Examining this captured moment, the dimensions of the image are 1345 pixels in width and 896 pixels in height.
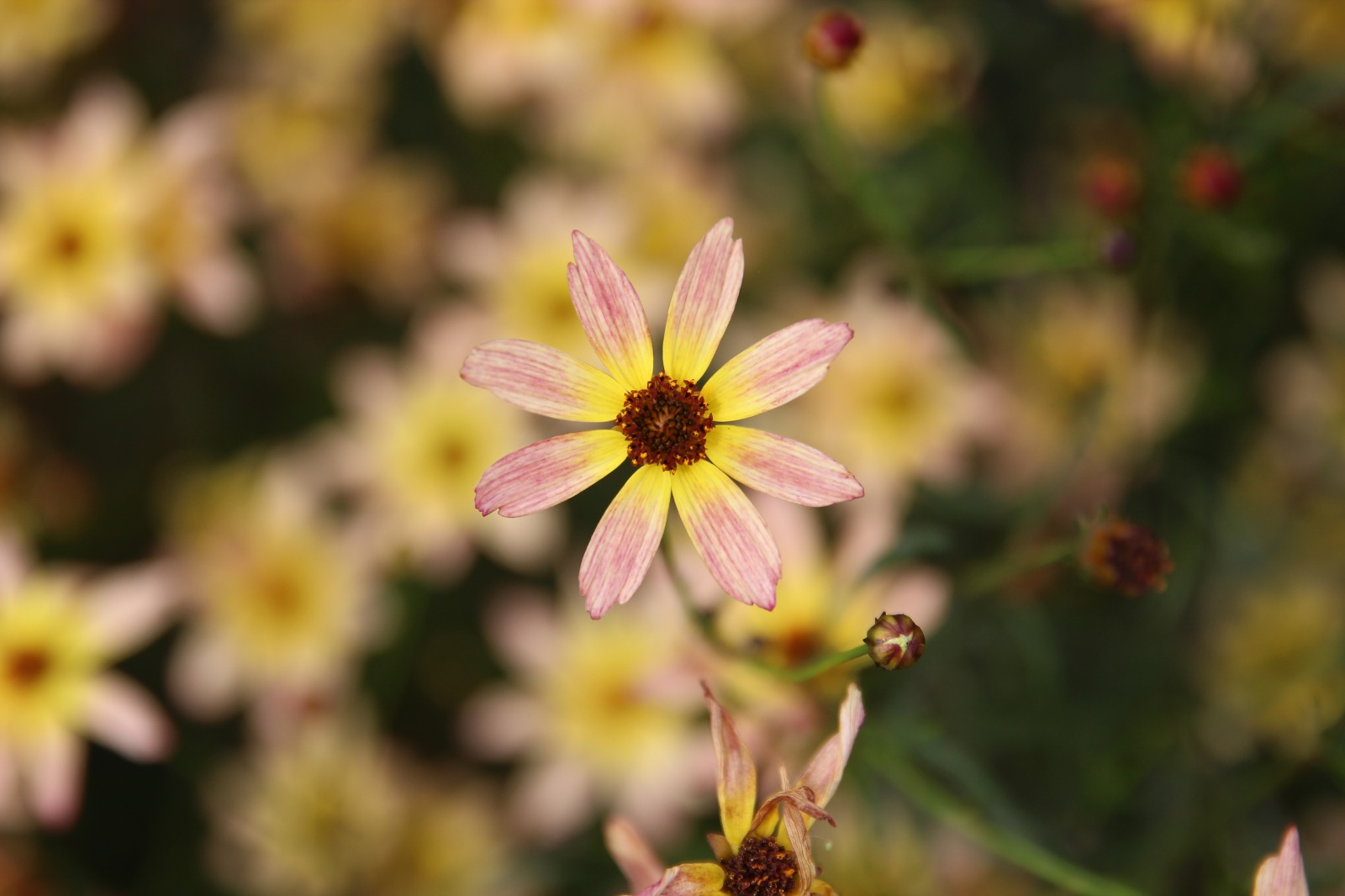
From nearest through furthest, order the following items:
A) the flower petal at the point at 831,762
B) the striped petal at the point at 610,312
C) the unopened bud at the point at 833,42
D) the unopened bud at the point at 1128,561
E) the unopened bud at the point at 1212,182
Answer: the flower petal at the point at 831,762 < the striped petal at the point at 610,312 < the unopened bud at the point at 1128,561 < the unopened bud at the point at 833,42 < the unopened bud at the point at 1212,182

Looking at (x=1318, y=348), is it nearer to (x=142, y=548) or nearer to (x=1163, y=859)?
(x=1163, y=859)

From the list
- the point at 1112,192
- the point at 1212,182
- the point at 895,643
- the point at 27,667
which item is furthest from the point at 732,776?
the point at 27,667

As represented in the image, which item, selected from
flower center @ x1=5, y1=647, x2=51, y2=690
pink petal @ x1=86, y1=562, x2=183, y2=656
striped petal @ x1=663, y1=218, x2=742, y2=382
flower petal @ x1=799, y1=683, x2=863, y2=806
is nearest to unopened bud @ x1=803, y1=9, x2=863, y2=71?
striped petal @ x1=663, y1=218, x2=742, y2=382

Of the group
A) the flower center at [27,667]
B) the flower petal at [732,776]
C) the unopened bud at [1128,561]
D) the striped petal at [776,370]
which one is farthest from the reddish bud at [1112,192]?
the flower center at [27,667]

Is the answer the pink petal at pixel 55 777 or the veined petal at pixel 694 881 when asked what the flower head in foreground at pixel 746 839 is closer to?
the veined petal at pixel 694 881

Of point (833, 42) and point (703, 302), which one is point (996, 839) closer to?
point (703, 302)

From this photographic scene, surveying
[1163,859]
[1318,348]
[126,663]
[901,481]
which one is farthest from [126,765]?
[1318,348]
